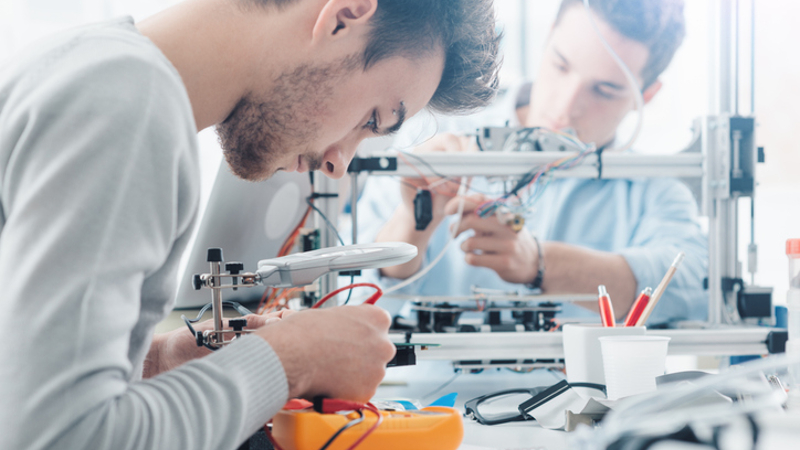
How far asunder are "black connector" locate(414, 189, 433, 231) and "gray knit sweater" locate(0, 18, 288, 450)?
2.30 ft

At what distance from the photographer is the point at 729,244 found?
1128 mm

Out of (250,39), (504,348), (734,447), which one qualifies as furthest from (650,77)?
(734,447)

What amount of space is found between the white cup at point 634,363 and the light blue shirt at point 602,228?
3.62ft

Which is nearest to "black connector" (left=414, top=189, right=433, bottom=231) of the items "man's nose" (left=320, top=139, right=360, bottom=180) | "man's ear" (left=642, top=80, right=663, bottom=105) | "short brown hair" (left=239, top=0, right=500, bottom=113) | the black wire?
"short brown hair" (left=239, top=0, right=500, bottom=113)

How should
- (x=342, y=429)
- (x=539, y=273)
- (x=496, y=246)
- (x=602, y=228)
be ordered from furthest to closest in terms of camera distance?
(x=602, y=228), (x=539, y=273), (x=496, y=246), (x=342, y=429)

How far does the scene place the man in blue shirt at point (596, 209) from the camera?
1.69 m

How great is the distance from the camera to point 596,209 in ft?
6.76

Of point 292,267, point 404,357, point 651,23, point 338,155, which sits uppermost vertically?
point 651,23

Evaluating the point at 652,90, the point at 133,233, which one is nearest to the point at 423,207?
the point at 133,233

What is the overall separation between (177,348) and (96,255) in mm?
313

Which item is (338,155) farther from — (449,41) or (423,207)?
(423,207)

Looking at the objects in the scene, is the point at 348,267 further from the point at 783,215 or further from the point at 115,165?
the point at 783,215

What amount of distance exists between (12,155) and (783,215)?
2046 mm

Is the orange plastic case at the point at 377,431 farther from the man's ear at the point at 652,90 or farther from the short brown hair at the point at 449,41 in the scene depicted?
the man's ear at the point at 652,90
